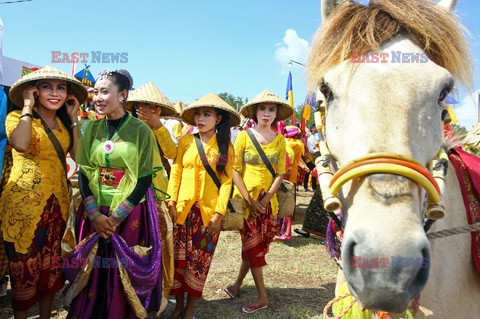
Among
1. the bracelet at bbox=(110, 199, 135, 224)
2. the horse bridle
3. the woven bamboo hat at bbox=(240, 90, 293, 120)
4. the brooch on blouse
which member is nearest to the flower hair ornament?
the brooch on blouse

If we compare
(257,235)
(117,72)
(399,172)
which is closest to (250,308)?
(257,235)

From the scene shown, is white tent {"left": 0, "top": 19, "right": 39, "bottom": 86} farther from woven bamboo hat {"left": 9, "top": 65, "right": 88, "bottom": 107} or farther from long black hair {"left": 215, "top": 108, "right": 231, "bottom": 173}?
long black hair {"left": 215, "top": 108, "right": 231, "bottom": 173}

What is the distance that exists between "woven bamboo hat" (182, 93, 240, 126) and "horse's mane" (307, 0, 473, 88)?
165cm

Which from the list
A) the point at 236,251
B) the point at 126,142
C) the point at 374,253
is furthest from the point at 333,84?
the point at 236,251

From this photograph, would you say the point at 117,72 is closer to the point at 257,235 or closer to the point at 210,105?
the point at 210,105

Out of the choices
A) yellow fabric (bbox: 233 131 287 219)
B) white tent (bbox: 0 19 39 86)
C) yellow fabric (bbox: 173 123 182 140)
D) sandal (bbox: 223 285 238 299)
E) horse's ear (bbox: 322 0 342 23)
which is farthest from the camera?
yellow fabric (bbox: 173 123 182 140)

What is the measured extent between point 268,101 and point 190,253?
1862 millimetres

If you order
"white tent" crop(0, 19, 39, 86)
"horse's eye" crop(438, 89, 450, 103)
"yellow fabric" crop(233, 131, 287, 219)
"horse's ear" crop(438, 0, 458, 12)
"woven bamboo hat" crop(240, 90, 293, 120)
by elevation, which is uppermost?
"white tent" crop(0, 19, 39, 86)

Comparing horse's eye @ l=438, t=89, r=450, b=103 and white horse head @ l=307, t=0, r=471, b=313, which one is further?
horse's eye @ l=438, t=89, r=450, b=103

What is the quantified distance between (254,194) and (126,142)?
1.59 metres

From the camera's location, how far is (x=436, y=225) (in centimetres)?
157

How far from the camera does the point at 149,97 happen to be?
332cm

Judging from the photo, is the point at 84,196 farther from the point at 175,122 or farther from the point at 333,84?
the point at 175,122

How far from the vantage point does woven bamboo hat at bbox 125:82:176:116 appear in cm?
329
